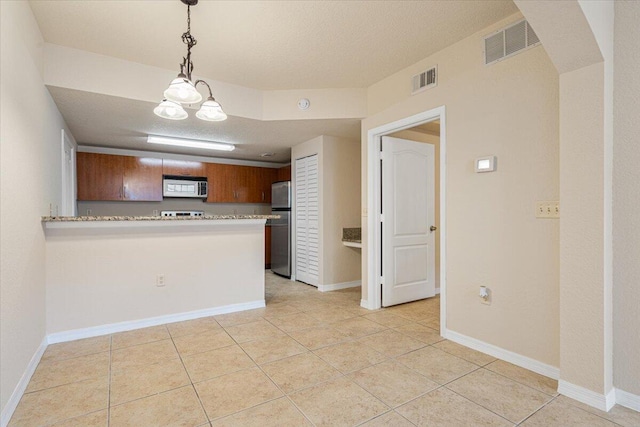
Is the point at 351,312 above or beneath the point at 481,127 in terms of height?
beneath

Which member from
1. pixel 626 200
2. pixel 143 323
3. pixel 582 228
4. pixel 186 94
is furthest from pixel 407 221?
pixel 143 323

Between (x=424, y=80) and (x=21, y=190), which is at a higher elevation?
(x=424, y=80)

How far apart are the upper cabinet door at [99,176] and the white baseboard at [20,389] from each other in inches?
131

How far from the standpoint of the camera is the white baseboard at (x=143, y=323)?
289 cm

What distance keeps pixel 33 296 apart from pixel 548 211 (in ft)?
12.6

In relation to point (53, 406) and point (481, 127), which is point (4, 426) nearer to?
point (53, 406)

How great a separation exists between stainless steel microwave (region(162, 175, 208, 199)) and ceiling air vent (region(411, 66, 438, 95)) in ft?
14.8

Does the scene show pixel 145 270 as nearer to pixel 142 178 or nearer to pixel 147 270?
pixel 147 270

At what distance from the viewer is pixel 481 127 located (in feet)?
8.54

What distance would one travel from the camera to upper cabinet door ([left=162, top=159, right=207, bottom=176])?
5.86m

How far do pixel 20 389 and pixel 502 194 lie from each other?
3568mm

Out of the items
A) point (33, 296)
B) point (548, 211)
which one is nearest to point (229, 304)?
point (33, 296)

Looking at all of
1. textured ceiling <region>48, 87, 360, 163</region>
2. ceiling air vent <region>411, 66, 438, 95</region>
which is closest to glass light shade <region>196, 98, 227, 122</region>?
textured ceiling <region>48, 87, 360, 163</region>

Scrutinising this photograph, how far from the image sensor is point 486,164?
2543 millimetres
